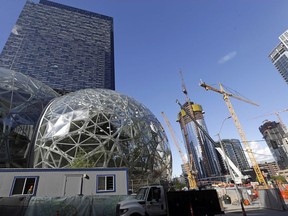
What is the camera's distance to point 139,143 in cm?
2412

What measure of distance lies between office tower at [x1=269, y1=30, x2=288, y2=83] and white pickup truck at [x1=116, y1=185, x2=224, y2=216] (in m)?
227

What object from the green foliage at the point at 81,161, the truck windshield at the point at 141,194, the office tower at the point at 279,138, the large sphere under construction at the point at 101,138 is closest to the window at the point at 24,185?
the green foliage at the point at 81,161

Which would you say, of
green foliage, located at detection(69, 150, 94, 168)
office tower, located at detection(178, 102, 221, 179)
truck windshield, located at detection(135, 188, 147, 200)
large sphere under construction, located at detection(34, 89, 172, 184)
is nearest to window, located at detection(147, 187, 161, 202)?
truck windshield, located at detection(135, 188, 147, 200)

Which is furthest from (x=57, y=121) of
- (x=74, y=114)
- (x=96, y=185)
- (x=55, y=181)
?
(x=96, y=185)

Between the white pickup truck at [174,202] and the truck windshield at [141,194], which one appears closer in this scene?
the white pickup truck at [174,202]

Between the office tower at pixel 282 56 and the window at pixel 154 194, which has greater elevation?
the office tower at pixel 282 56

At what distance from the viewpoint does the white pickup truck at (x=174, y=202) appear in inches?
406

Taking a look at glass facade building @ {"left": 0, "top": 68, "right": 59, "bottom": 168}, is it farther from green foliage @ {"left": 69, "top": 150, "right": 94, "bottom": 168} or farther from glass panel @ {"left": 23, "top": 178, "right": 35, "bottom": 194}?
glass panel @ {"left": 23, "top": 178, "right": 35, "bottom": 194}

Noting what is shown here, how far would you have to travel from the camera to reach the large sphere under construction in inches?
840

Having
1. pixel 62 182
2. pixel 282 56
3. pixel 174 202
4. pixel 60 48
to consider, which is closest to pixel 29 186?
pixel 62 182

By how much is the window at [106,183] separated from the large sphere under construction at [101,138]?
6047 millimetres

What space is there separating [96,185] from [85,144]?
8.10m

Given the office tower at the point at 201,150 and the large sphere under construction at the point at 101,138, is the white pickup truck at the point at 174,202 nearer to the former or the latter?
the large sphere under construction at the point at 101,138

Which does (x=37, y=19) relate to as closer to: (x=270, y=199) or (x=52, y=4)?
(x=52, y=4)
